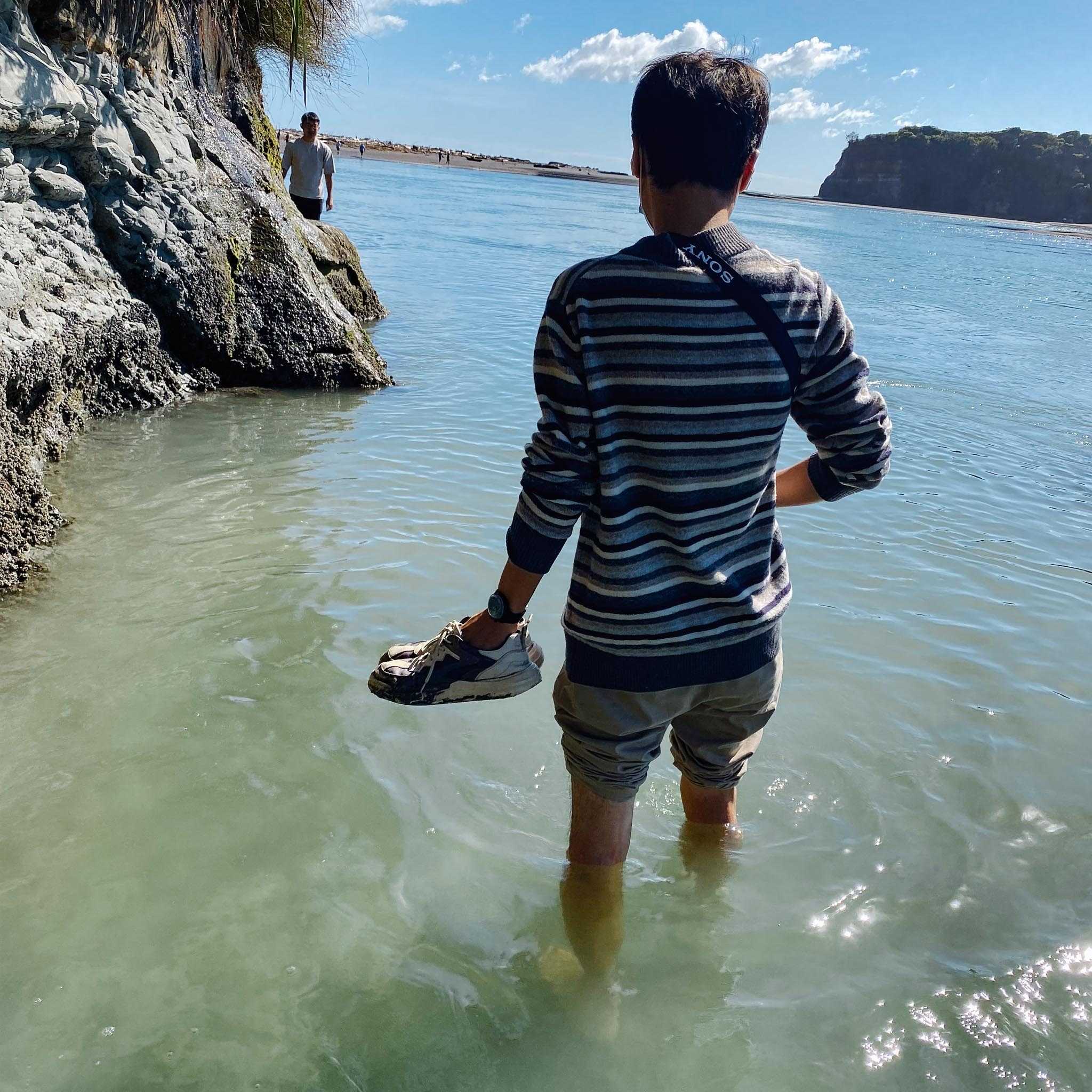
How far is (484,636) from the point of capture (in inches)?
82.5

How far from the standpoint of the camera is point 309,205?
11219 mm

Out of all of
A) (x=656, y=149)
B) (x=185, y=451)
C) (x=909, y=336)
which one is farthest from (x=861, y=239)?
(x=656, y=149)

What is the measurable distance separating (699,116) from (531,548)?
905 mm

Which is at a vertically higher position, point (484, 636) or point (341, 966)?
point (484, 636)

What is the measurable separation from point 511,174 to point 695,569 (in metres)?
104

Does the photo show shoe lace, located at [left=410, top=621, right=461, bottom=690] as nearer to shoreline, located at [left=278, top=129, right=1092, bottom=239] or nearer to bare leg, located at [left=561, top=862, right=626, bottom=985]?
bare leg, located at [left=561, top=862, right=626, bottom=985]

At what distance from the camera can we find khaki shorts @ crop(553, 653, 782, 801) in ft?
6.84

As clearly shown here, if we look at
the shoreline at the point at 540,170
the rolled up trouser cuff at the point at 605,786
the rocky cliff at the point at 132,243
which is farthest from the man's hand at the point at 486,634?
the shoreline at the point at 540,170

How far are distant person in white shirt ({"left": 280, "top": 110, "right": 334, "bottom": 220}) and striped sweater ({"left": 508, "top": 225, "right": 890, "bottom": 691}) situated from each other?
385 inches

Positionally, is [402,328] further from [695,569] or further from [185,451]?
[695,569]

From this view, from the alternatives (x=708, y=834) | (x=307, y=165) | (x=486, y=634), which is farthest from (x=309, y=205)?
(x=486, y=634)

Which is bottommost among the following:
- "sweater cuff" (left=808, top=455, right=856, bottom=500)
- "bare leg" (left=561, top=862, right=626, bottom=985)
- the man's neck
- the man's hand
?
"bare leg" (left=561, top=862, right=626, bottom=985)

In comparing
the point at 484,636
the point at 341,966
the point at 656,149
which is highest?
the point at 656,149

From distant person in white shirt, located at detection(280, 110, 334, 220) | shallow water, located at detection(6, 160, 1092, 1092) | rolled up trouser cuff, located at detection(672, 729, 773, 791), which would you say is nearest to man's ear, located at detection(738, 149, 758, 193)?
rolled up trouser cuff, located at detection(672, 729, 773, 791)
